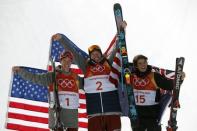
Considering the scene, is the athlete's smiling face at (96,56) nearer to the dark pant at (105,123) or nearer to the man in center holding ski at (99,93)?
the man in center holding ski at (99,93)

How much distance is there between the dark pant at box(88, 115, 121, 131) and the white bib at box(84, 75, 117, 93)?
26.6 inches

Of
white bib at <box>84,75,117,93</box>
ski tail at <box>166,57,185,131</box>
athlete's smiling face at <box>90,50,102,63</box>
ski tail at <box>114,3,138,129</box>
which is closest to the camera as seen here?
ski tail at <box>166,57,185,131</box>

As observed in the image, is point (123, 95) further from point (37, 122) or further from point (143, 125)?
point (37, 122)

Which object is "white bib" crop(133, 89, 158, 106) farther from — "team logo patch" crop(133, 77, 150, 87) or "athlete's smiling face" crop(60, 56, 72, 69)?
"athlete's smiling face" crop(60, 56, 72, 69)

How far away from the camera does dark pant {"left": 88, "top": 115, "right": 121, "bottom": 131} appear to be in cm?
1011

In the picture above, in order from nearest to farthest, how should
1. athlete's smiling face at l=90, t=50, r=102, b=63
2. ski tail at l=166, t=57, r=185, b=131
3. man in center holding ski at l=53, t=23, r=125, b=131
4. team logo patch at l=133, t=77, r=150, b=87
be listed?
ski tail at l=166, t=57, r=185, b=131 → man in center holding ski at l=53, t=23, r=125, b=131 → team logo patch at l=133, t=77, r=150, b=87 → athlete's smiling face at l=90, t=50, r=102, b=63

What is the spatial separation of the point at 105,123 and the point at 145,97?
115 cm

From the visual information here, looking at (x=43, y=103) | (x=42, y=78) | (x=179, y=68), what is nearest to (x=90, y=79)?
(x=42, y=78)

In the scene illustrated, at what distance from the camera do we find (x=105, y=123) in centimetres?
1017

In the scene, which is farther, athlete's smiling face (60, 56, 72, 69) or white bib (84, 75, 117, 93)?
athlete's smiling face (60, 56, 72, 69)

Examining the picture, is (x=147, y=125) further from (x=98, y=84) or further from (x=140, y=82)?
(x=98, y=84)

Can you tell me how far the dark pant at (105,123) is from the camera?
33.2 feet

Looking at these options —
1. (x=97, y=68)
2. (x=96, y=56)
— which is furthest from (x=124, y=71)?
(x=96, y=56)

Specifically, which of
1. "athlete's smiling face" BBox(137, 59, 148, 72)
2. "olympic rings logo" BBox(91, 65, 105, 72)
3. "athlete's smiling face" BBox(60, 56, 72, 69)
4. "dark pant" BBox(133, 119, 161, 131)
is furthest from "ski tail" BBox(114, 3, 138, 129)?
"athlete's smiling face" BBox(60, 56, 72, 69)
